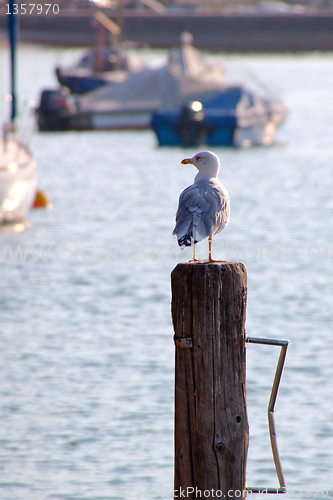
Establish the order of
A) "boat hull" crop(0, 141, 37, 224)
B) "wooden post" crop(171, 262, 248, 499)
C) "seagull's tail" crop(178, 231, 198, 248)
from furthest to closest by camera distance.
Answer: "boat hull" crop(0, 141, 37, 224)
"seagull's tail" crop(178, 231, 198, 248)
"wooden post" crop(171, 262, 248, 499)

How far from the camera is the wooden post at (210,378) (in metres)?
3.94

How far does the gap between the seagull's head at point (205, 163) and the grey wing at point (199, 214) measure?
0.83 feet

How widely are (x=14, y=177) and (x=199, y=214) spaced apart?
10121mm

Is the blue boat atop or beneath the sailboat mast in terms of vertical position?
atop

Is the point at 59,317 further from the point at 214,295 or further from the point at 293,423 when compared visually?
the point at 214,295

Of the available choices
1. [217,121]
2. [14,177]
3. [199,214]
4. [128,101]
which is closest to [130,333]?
[14,177]

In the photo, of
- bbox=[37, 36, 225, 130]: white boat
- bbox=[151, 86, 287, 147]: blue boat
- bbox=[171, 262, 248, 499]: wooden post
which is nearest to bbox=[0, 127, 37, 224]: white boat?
bbox=[171, 262, 248, 499]: wooden post

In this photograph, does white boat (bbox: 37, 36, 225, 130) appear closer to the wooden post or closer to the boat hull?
the boat hull

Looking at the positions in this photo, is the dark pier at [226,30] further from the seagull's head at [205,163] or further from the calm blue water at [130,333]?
the seagull's head at [205,163]

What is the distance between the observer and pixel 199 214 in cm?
443

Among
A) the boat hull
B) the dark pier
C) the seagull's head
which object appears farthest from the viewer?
the dark pier

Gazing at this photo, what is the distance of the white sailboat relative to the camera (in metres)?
14.1

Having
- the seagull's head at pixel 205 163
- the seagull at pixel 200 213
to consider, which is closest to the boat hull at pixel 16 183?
the seagull's head at pixel 205 163

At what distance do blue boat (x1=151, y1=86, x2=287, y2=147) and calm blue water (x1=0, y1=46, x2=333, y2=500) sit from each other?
5496 millimetres
